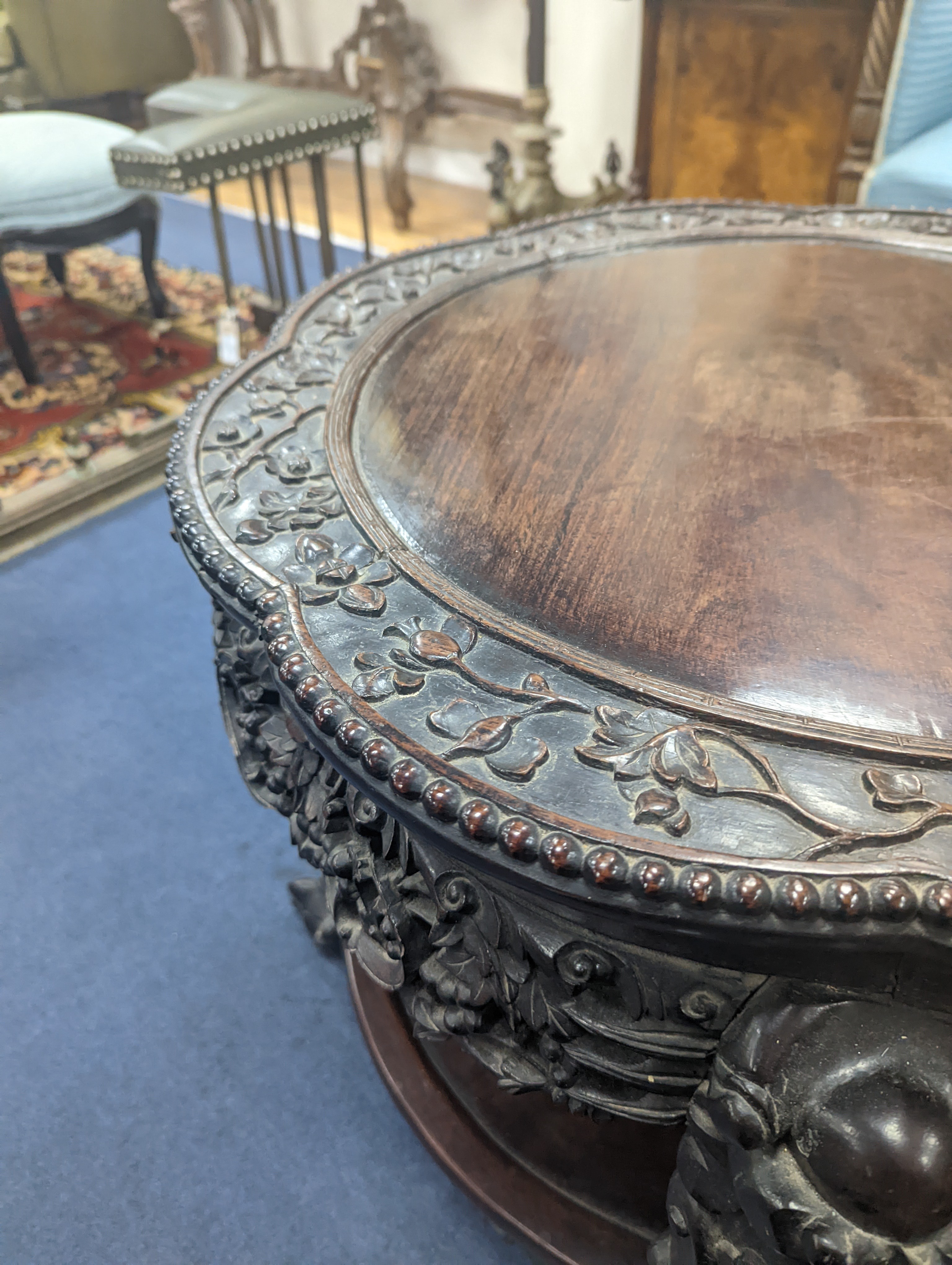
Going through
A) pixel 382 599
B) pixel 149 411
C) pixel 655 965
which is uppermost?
pixel 382 599

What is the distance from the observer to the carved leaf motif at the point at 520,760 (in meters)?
0.55

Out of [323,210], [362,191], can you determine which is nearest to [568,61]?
[362,191]

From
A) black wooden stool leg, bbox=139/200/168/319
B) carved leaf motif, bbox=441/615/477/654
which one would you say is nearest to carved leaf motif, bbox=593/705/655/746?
carved leaf motif, bbox=441/615/477/654

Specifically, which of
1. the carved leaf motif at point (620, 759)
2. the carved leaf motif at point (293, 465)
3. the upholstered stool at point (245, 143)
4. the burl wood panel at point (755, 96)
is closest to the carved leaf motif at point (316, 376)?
the carved leaf motif at point (293, 465)

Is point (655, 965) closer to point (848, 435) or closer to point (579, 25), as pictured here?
point (848, 435)

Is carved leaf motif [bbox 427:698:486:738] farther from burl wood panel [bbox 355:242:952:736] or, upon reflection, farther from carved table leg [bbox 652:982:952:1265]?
carved table leg [bbox 652:982:952:1265]

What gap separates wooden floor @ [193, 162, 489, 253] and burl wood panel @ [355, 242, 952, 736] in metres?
2.47

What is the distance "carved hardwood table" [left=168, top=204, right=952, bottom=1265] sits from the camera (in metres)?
0.51

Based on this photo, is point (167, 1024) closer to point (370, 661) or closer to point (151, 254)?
point (370, 661)

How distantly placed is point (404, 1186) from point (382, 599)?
0.66 meters

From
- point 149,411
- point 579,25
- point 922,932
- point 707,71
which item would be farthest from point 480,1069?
point 579,25

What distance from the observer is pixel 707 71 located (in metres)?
2.74

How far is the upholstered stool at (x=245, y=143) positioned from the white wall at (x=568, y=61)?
115 cm

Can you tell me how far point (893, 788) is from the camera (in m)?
0.53
